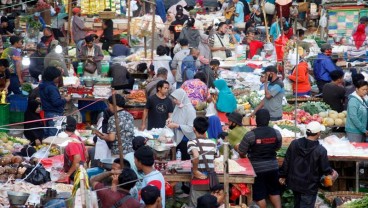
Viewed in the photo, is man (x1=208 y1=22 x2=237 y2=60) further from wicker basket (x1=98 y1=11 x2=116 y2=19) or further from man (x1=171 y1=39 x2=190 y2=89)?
wicker basket (x1=98 y1=11 x2=116 y2=19)

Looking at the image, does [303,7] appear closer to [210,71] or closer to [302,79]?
[302,79]

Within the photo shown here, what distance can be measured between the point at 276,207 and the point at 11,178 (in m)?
3.52

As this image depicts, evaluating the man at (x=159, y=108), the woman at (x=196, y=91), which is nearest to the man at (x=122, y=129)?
the man at (x=159, y=108)

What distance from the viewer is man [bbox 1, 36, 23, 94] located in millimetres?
19031

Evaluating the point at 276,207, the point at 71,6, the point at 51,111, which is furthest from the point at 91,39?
the point at 276,207

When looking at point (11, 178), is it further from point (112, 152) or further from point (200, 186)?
point (200, 186)

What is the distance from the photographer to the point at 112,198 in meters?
11.1

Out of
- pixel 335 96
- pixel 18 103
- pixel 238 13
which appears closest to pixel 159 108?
pixel 335 96

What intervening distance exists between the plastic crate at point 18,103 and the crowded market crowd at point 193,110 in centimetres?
22

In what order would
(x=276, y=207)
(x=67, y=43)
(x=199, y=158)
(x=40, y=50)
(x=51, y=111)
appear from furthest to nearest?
1. (x=67, y=43)
2. (x=40, y=50)
3. (x=51, y=111)
4. (x=276, y=207)
5. (x=199, y=158)

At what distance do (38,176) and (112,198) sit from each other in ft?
8.22

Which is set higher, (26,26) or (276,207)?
(26,26)

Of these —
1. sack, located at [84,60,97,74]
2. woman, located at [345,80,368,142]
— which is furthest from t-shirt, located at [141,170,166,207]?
sack, located at [84,60,97,74]

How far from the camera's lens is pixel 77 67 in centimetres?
2036
